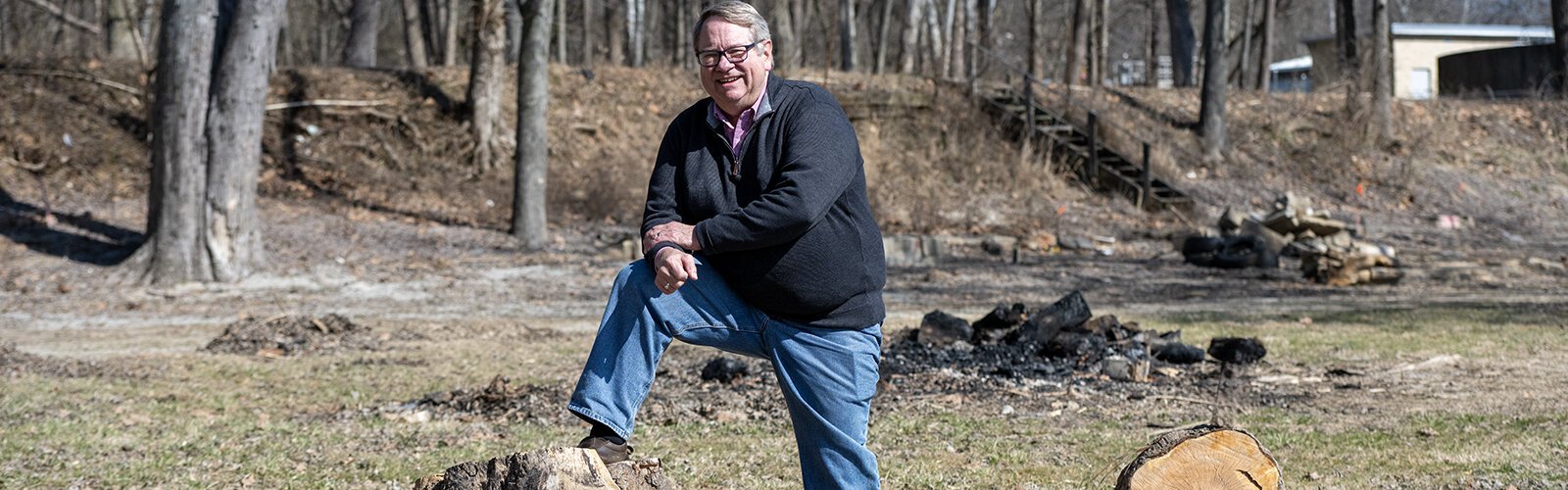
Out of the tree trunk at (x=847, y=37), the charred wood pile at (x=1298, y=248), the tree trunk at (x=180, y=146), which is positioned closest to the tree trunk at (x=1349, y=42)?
the charred wood pile at (x=1298, y=248)

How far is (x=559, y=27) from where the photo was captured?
→ 1193 inches

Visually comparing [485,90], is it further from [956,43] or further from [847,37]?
[956,43]

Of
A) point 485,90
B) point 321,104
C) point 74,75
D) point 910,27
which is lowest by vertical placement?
point 321,104

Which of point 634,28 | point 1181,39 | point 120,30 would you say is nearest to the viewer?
point 120,30

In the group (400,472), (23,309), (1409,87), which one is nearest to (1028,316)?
(400,472)

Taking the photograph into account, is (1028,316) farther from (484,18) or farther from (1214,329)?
(484,18)

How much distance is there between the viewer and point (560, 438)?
258 inches

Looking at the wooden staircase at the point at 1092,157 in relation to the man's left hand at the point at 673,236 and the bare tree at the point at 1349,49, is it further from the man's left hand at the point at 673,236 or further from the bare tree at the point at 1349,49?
the man's left hand at the point at 673,236

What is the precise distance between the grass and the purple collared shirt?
2.18 m

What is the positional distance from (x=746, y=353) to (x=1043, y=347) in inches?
212

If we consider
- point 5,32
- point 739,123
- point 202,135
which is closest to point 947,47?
point 202,135

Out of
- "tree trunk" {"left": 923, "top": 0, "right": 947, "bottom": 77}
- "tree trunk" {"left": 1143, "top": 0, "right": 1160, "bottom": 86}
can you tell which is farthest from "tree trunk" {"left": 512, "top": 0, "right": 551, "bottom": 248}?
"tree trunk" {"left": 1143, "top": 0, "right": 1160, "bottom": 86}

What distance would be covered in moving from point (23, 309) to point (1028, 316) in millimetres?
9496

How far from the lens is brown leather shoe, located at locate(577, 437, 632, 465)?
352 cm
